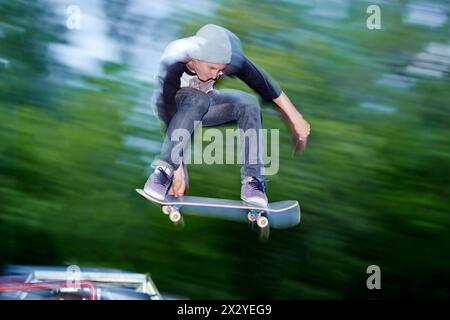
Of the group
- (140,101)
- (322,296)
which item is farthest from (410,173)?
(140,101)

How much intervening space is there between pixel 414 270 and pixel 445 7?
1287 mm

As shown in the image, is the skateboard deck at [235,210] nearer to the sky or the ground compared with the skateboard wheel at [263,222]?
nearer to the sky

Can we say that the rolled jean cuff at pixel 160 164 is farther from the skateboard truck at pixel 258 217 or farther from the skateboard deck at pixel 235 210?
the skateboard truck at pixel 258 217

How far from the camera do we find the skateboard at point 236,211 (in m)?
3.68

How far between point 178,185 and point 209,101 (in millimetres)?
444

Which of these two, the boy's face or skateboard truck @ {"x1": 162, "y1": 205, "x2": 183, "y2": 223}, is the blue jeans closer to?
the boy's face

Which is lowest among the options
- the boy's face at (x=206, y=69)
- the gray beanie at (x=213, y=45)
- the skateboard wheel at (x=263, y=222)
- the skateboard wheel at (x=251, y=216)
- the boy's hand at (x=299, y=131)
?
the skateboard wheel at (x=263, y=222)

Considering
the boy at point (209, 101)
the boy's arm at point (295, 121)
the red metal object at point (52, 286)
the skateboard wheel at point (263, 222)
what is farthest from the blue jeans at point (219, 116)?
the red metal object at point (52, 286)

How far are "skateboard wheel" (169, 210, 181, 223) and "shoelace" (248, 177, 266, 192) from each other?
0.38 m

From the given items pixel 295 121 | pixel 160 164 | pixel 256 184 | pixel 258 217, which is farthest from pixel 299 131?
pixel 160 164

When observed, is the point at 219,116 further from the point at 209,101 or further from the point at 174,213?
the point at 174,213

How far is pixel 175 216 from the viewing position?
3705mm

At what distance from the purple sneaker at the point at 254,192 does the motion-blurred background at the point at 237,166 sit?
0.04m
